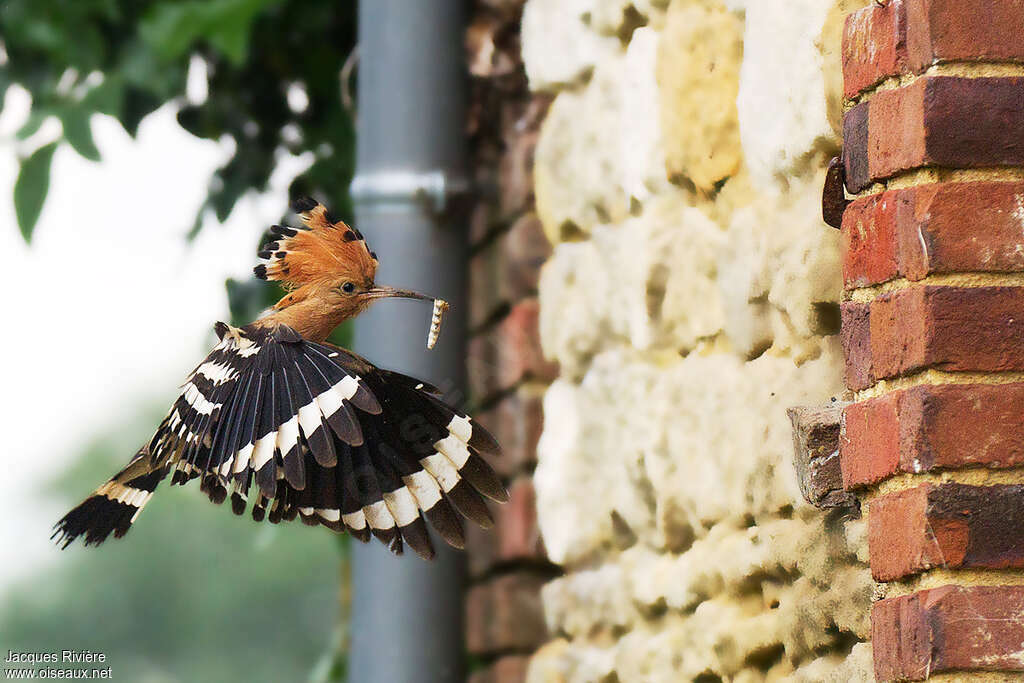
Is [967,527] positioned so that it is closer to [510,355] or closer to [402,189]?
[402,189]

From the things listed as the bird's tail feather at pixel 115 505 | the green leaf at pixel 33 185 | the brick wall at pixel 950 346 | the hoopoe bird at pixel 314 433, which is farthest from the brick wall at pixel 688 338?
the green leaf at pixel 33 185

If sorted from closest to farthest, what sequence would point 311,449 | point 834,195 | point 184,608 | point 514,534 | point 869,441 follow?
point 311,449
point 869,441
point 834,195
point 514,534
point 184,608

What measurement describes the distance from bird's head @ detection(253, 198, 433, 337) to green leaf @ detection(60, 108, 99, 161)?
1.19m

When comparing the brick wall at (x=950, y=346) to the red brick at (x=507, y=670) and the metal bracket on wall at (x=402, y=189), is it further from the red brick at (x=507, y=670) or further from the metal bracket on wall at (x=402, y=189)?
the red brick at (x=507, y=670)

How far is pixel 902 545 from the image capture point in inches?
49.8

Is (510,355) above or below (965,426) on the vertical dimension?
above

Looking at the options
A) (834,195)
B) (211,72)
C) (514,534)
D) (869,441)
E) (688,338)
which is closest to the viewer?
(869,441)

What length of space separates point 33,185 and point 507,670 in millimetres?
1009

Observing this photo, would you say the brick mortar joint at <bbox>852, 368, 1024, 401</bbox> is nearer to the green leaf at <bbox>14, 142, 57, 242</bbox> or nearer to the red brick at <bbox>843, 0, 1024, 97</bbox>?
the red brick at <bbox>843, 0, 1024, 97</bbox>

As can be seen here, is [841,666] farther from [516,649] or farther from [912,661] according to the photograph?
[516,649]

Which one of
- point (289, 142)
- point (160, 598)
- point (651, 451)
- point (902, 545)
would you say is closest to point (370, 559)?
point (651, 451)

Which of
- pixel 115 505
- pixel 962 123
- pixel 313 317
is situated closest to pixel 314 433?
pixel 313 317

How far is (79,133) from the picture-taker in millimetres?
2441

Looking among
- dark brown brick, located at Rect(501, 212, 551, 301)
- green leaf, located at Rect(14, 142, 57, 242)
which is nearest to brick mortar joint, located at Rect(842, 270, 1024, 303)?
dark brown brick, located at Rect(501, 212, 551, 301)
